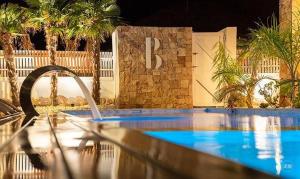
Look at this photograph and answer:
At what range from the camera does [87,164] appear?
277 cm

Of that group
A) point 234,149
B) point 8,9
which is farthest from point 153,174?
point 8,9

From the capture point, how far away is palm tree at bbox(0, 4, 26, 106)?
17938mm

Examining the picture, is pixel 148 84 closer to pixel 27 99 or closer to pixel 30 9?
pixel 30 9

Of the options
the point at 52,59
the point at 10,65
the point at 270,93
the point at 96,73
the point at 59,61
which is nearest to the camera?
the point at 270,93

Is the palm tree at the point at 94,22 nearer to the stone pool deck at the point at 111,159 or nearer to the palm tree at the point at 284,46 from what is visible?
the palm tree at the point at 284,46

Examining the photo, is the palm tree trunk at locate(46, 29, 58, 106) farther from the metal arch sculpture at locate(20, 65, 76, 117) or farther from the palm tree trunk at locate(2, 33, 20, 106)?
the metal arch sculpture at locate(20, 65, 76, 117)

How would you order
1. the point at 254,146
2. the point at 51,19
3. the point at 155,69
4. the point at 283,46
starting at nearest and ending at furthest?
the point at 254,146, the point at 283,46, the point at 155,69, the point at 51,19

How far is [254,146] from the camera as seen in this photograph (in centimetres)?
655

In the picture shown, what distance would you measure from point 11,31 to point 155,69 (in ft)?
18.7

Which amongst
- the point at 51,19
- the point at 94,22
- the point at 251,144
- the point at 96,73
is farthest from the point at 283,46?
the point at 51,19

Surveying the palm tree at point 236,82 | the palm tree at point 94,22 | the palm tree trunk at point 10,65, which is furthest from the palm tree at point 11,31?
the palm tree at point 236,82

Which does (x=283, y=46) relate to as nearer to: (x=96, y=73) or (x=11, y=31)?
(x=96, y=73)

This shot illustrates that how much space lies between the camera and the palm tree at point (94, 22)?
18547 millimetres

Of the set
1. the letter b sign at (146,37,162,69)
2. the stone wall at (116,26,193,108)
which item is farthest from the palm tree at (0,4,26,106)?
the letter b sign at (146,37,162,69)
